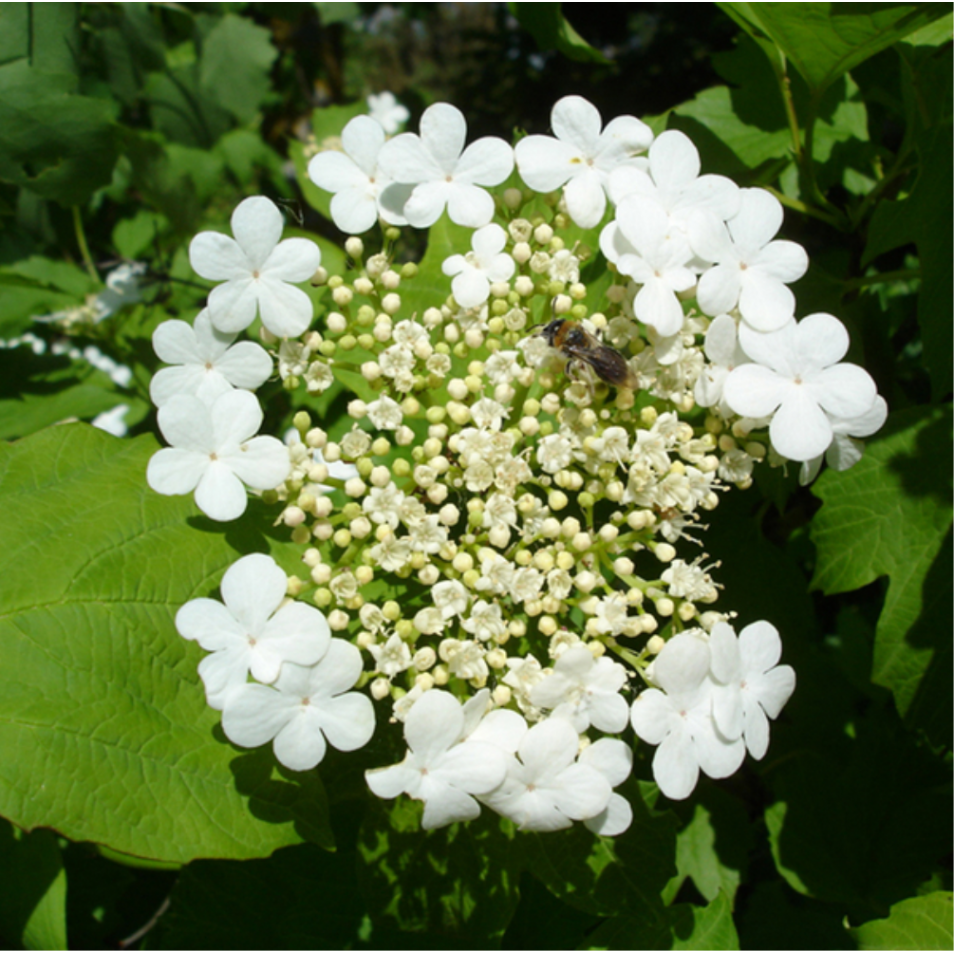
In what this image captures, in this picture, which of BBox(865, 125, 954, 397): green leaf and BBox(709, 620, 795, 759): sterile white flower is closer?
BBox(709, 620, 795, 759): sterile white flower

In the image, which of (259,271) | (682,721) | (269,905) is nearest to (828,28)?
(259,271)

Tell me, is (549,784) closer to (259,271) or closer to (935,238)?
(259,271)

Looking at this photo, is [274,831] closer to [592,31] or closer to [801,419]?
[801,419]

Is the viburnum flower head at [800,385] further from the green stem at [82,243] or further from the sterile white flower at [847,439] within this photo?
the green stem at [82,243]

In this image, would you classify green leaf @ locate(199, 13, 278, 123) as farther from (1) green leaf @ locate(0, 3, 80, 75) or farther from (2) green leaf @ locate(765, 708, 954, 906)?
(2) green leaf @ locate(765, 708, 954, 906)

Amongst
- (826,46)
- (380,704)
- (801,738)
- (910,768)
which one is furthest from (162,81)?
(910,768)

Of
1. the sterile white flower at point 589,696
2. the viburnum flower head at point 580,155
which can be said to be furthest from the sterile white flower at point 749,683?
the viburnum flower head at point 580,155

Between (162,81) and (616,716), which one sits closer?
(616,716)

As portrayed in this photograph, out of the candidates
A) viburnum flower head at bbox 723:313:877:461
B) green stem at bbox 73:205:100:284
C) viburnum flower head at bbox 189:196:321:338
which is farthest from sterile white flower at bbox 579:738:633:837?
green stem at bbox 73:205:100:284
